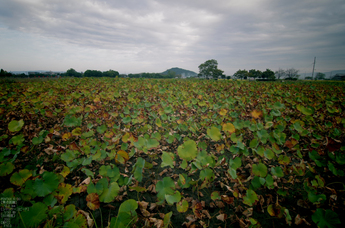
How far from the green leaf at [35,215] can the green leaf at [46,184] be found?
205mm

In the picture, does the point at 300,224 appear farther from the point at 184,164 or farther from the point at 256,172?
the point at 184,164

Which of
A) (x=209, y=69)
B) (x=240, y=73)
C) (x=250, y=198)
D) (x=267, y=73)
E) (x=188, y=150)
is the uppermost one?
(x=209, y=69)

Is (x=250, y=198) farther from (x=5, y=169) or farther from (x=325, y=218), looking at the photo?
(x=5, y=169)

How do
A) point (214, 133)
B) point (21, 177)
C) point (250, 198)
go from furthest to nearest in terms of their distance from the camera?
point (214, 133)
point (250, 198)
point (21, 177)

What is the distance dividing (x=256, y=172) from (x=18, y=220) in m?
2.04

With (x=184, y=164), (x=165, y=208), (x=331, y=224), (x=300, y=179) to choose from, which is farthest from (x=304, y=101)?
(x=165, y=208)

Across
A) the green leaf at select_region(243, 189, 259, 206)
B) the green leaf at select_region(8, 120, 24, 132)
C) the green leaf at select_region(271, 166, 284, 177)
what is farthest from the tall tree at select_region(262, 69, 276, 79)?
the green leaf at select_region(8, 120, 24, 132)

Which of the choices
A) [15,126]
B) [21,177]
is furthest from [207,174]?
[15,126]

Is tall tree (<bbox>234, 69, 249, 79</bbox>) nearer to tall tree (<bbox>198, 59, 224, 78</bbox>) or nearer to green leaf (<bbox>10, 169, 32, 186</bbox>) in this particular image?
tall tree (<bbox>198, 59, 224, 78</bbox>)

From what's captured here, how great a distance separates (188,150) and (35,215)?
4.07 feet

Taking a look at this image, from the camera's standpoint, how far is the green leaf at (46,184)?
44.1 inches

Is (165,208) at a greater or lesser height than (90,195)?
lesser

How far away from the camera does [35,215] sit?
3.08ft

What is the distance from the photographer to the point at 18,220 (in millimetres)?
952
